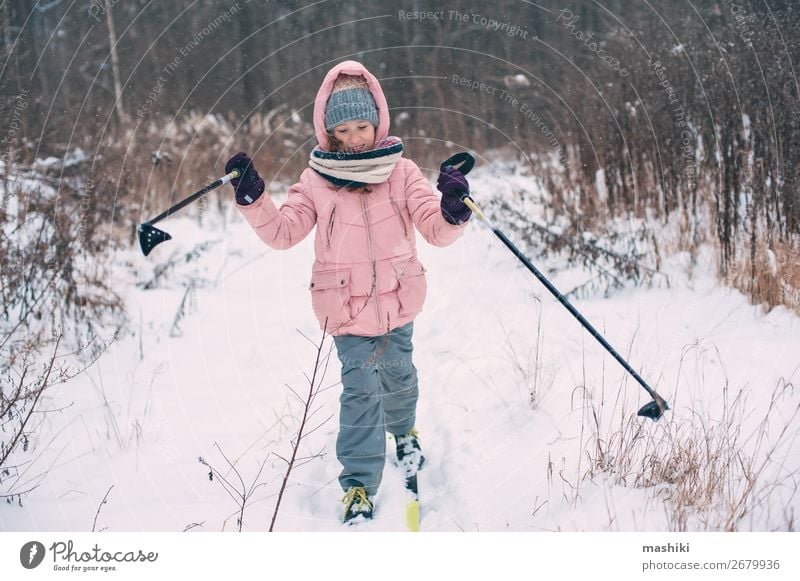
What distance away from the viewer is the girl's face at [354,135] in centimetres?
255

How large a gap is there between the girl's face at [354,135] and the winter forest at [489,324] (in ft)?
3.41

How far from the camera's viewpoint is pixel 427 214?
8.15 feet

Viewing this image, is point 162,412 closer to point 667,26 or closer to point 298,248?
point 298,248

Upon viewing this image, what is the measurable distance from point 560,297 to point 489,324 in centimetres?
192

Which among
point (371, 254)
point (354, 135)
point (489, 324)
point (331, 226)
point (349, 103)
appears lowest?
point (489, 324)

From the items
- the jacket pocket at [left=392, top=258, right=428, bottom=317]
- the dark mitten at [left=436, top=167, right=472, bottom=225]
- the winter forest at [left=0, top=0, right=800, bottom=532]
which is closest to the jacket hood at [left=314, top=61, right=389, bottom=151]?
the dark mitten at [left=436, top=167, right=472, bottom=225]

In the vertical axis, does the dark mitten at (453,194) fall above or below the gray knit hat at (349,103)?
below

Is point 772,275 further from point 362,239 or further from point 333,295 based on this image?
point 333,295

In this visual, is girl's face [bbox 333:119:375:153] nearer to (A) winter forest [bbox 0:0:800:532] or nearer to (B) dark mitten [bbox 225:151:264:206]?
(B) dark mitten [bbox 225:151:264:206]

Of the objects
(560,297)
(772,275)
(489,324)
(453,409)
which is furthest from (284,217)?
(772,275)

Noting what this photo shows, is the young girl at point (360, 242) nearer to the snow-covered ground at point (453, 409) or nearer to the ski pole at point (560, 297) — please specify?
the ski pole at point (560, 297)

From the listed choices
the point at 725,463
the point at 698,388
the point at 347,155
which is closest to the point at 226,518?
the point at 347,155

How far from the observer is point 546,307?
168 inches

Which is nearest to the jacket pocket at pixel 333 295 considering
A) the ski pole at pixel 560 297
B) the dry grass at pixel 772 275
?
the ski pole at pixel 560 297
